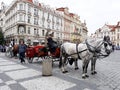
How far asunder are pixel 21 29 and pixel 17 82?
3853 cm

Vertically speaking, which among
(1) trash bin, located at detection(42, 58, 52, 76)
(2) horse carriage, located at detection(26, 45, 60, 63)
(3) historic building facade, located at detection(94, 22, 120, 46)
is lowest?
(1) trash bin, located at detection(42, 58, 52, 76)

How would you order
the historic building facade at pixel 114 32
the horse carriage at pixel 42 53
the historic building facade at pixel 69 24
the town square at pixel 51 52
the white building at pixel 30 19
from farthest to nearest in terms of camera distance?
the historic building facade at pixel 114 32, the historic building facade at pixel 69 24, the white building at pixel 30 19, the horse carriage at pixel 42 53, the town square at pixel 51 52

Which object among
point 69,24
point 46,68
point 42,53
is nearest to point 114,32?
point 69,24

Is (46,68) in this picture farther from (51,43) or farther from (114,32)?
(114,32)

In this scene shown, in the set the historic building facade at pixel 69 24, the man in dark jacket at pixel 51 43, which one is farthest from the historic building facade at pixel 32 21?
the man in dark jacket at pixel 51 43

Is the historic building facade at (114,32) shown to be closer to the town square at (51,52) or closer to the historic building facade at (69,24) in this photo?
the town square at (51,52)

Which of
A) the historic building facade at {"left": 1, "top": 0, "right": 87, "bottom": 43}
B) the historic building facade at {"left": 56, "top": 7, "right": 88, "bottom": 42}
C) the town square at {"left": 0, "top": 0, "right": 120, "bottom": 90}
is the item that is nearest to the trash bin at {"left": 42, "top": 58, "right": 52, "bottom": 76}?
the town square at {"left": 0, "top": 0, "right": 120, "bottom": 90}

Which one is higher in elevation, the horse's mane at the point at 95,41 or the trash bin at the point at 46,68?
the horse's mane at the point at 95,41

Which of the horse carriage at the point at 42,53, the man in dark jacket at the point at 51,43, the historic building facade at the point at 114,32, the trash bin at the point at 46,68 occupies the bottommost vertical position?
the trash bin at the point at 46,68

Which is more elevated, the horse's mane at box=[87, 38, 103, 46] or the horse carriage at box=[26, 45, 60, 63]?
the horse's mane at box=[87, 38, 103, 46]

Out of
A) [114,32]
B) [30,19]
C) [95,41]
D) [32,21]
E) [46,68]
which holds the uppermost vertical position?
[30,19]

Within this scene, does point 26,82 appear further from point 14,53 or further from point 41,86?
point 14,53

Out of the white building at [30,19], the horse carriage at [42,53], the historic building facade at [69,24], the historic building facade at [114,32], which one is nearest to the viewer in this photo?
the horse carriage at [42,53]

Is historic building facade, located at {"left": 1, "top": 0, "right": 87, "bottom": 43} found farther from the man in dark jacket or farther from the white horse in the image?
the white horse
